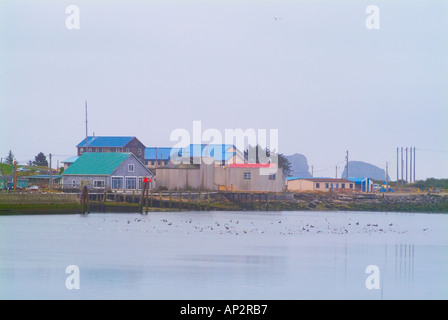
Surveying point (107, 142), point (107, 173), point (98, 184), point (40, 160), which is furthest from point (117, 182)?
point (40, 160)

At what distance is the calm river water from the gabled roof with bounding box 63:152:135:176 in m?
22.4

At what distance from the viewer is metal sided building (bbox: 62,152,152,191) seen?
80938 mm

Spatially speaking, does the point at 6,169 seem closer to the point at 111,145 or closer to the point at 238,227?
the point at 111,145

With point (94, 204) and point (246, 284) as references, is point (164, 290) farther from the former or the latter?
point (94, 204)

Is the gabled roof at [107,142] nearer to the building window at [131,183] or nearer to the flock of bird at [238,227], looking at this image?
the building window at [131,183]

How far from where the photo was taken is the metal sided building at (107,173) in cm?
8094

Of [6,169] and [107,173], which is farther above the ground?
[6,169]

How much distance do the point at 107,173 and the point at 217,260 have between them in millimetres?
46125

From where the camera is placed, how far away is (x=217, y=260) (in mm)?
35969

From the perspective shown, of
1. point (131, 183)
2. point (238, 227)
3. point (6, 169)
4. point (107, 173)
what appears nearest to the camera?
point (238, 227)

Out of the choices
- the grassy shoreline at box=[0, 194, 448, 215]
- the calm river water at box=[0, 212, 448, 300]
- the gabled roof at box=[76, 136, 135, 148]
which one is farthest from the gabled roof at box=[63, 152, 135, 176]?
the gabled roof at box=[76, 136, 135, 148]

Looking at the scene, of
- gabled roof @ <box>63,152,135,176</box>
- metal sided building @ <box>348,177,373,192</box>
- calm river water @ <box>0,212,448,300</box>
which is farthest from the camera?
metal sided building @ <box>348,177,373,192</box>

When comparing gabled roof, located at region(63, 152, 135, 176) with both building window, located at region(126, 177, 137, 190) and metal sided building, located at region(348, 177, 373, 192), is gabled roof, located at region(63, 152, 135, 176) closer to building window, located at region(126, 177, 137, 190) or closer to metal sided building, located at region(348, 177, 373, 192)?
building window, located at region(126, 177, 137, 190)
